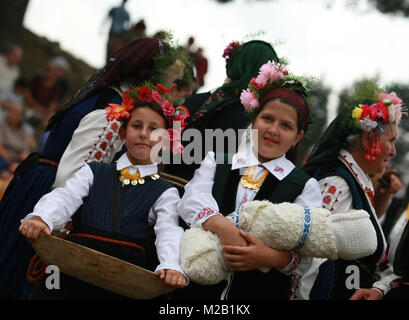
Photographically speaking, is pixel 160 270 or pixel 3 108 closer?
pixel 160 270

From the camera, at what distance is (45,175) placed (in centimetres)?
287

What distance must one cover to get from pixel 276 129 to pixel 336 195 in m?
0.74

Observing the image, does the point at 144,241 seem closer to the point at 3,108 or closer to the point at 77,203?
the point at 77,203

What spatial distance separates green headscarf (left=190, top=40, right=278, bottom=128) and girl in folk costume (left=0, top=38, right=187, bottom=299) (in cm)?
40

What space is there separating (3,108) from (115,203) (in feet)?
16.4

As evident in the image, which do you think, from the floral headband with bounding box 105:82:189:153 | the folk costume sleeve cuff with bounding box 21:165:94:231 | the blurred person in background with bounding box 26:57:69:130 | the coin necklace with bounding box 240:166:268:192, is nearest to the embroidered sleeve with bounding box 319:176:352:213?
the coin necklace with bounding box 240:166:268:192

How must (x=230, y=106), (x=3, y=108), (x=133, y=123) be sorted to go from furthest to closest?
(x=3, y=108) → (x=230, y=106) → (x=133, y=123)

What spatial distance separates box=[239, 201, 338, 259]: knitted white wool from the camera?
6.76ft

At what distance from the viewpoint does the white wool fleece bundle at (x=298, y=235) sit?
6.79ft

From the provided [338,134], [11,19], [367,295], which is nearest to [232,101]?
[338,134]

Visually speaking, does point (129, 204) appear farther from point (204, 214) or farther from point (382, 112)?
point (382, 112)
